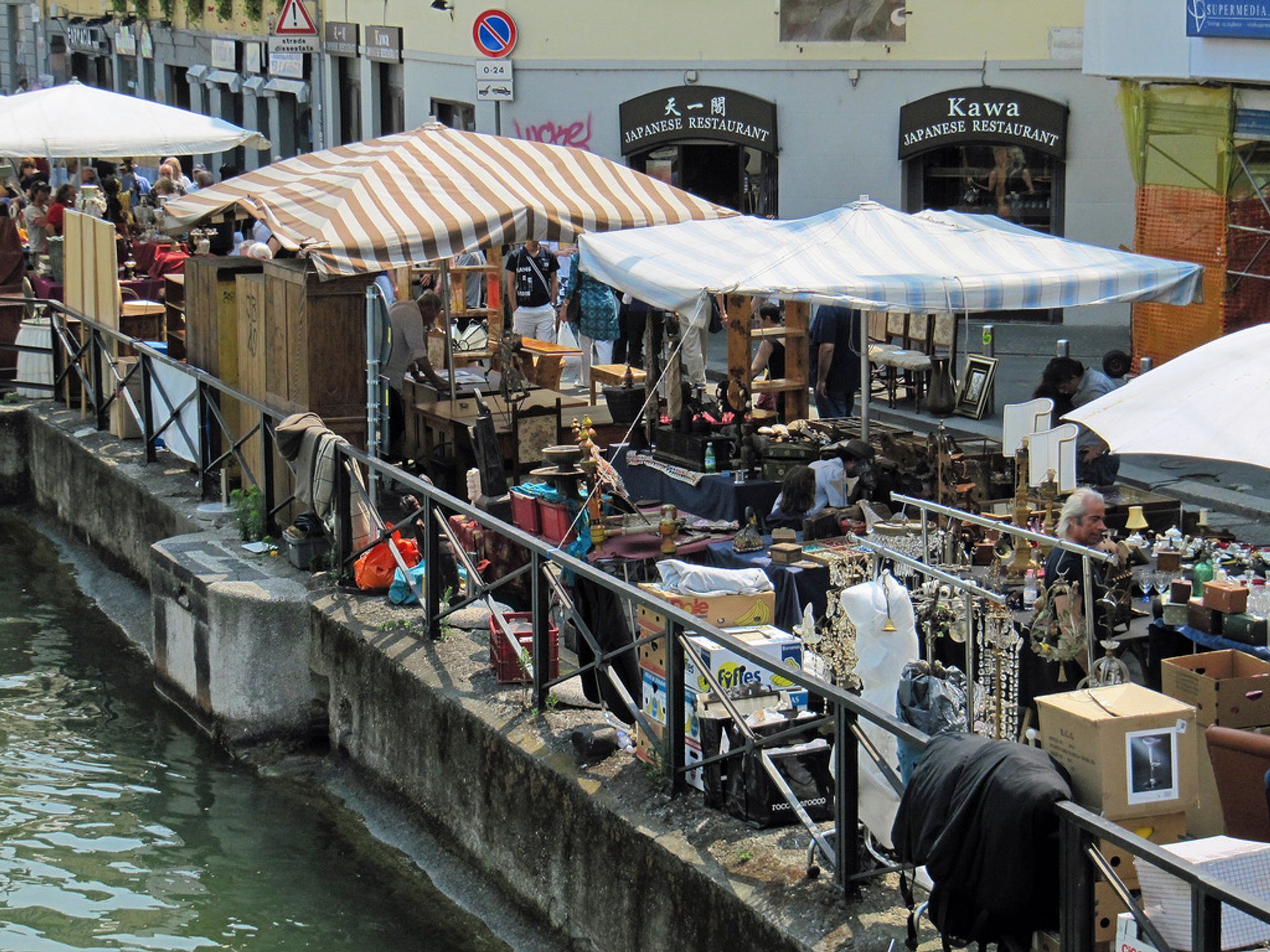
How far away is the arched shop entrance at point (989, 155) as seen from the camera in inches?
806

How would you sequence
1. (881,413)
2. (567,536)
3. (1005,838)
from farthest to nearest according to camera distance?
(881,413)
(567,536)
(1005,838)

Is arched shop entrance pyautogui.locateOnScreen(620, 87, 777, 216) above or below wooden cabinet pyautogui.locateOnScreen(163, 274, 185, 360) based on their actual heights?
above

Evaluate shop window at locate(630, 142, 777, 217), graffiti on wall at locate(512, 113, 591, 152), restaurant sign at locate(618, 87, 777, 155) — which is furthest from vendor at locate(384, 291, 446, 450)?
graffiti on wall at locate(512, 113, 591, 152)

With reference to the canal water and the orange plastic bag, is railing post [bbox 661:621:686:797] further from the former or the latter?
the orange plastic bag

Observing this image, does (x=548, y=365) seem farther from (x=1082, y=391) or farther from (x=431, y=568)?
(x=431, y=568)

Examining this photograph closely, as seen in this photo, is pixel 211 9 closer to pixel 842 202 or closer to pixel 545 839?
pixel 842 202

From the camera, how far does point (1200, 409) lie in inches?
253

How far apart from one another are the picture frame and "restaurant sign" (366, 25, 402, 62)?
1407cm

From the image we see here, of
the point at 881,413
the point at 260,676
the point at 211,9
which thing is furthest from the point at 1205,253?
the point at 211,9

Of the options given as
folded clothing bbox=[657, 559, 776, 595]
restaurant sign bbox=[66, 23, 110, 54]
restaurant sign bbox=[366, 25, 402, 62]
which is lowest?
folded clothing bbox=[657, 559, 776, 595]

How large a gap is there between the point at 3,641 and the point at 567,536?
4.04m

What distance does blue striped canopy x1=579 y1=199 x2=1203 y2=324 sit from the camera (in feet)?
33.3

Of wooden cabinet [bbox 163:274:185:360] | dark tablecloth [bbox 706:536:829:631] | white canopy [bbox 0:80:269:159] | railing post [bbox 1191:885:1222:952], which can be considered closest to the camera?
railing post [bbox 1191:885:1222:952]

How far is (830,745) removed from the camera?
20.9 ft
